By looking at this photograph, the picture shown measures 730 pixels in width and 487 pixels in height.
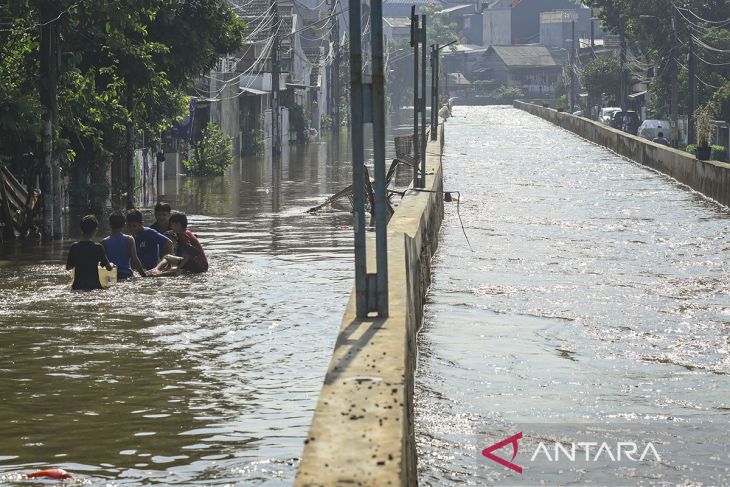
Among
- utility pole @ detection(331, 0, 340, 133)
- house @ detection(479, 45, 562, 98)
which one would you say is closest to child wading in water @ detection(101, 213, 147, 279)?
utility pole @ detection(331, 0, 340, 133)

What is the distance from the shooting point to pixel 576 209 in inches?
1265

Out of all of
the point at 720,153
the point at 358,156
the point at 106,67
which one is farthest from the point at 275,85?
the point at 358,156

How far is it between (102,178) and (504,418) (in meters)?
17.3

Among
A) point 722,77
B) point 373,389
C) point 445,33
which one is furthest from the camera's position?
point 445,33

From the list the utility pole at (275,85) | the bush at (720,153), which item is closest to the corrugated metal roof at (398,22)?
the bush at (720,153)

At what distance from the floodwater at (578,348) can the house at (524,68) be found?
124309 mm

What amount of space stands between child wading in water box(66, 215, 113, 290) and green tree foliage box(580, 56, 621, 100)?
81.2m

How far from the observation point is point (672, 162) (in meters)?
40.1

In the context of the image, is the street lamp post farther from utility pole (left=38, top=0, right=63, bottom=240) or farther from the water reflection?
utility pole (left=38, top=0, right=63, bottom=240)

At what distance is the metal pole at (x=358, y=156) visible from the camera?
34.8 ft

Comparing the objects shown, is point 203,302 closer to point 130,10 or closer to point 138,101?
point 130,10

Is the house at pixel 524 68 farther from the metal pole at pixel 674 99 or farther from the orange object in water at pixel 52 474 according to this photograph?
the orange object in water at pixel 52 474

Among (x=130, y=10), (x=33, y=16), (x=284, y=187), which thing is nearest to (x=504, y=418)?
(x=130, y=10)

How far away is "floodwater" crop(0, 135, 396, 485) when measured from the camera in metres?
9.18
